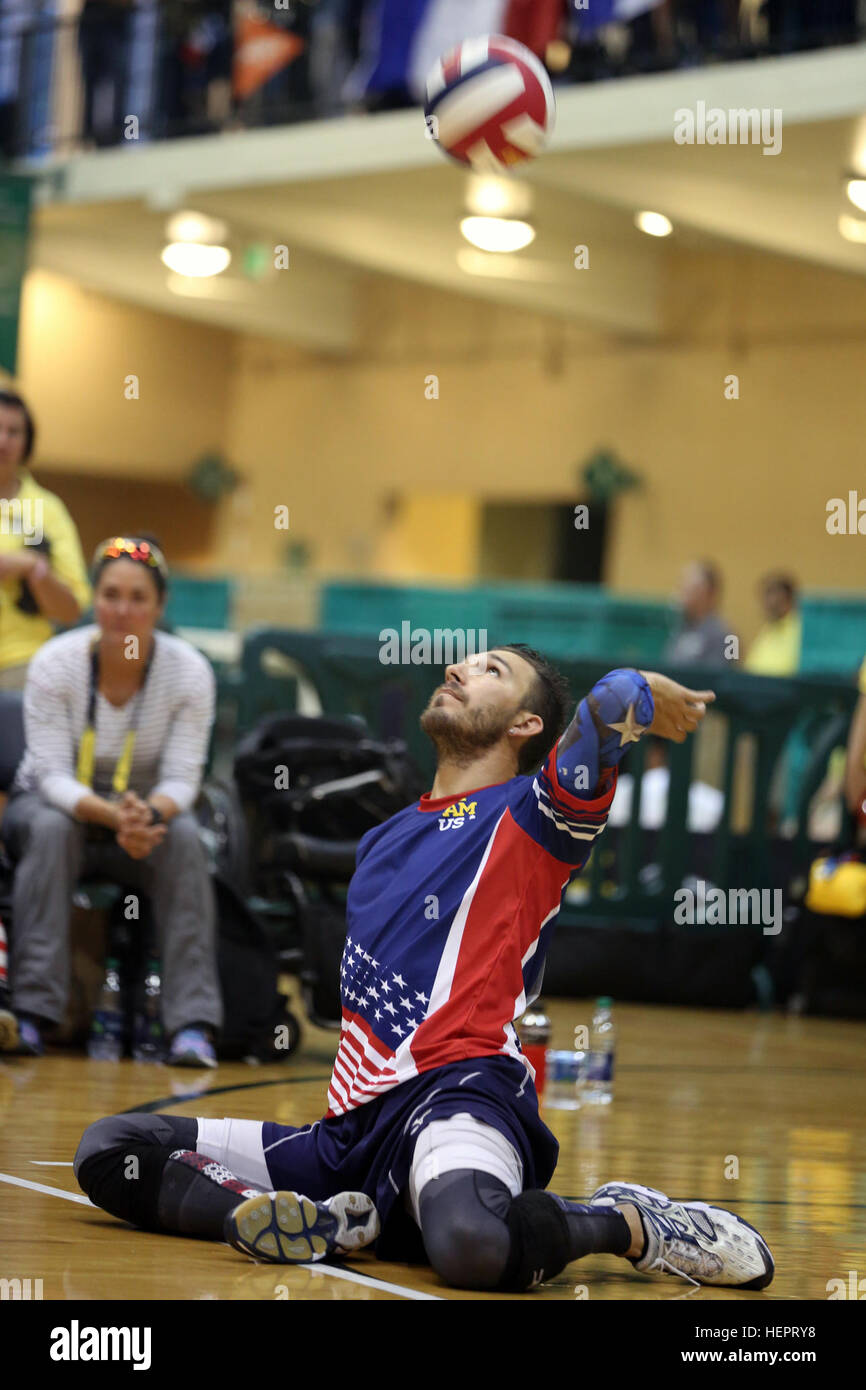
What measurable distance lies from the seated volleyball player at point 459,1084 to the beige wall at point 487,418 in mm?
12630

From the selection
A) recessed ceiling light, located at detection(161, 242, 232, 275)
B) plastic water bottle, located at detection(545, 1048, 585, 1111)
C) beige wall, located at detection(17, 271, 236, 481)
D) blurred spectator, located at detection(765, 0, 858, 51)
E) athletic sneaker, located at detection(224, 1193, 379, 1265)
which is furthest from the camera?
beige wall, located at detection(17, 271, 236, 481)

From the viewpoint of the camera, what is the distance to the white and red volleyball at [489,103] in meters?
6.59

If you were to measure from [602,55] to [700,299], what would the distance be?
4.36m

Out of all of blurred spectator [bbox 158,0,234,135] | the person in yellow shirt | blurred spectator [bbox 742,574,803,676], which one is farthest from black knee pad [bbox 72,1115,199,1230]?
blurred spectator [bbox 158,0,234,135]

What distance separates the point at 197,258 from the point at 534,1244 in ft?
48.5

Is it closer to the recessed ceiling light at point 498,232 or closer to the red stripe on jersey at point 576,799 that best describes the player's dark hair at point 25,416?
the red stripe on jersey at point 576,799

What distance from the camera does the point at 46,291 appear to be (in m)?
20.1

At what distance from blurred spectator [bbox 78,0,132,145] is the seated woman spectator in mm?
11423

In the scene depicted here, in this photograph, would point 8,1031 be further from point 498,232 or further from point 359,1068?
point 498,232

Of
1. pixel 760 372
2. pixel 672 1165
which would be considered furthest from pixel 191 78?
pixel 672 1165

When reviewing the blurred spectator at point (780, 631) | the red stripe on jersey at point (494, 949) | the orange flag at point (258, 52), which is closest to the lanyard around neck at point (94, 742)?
the red stripe on jersey at point (494, 949)

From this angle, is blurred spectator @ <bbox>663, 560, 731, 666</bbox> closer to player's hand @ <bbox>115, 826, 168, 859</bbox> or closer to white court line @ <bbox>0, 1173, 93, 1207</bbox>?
player's hand @ <bbox>115, 826, 168, 859</bbox>

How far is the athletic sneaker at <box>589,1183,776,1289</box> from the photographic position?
3.43 meters

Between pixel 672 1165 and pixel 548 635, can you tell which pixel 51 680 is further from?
pixel 548 635
